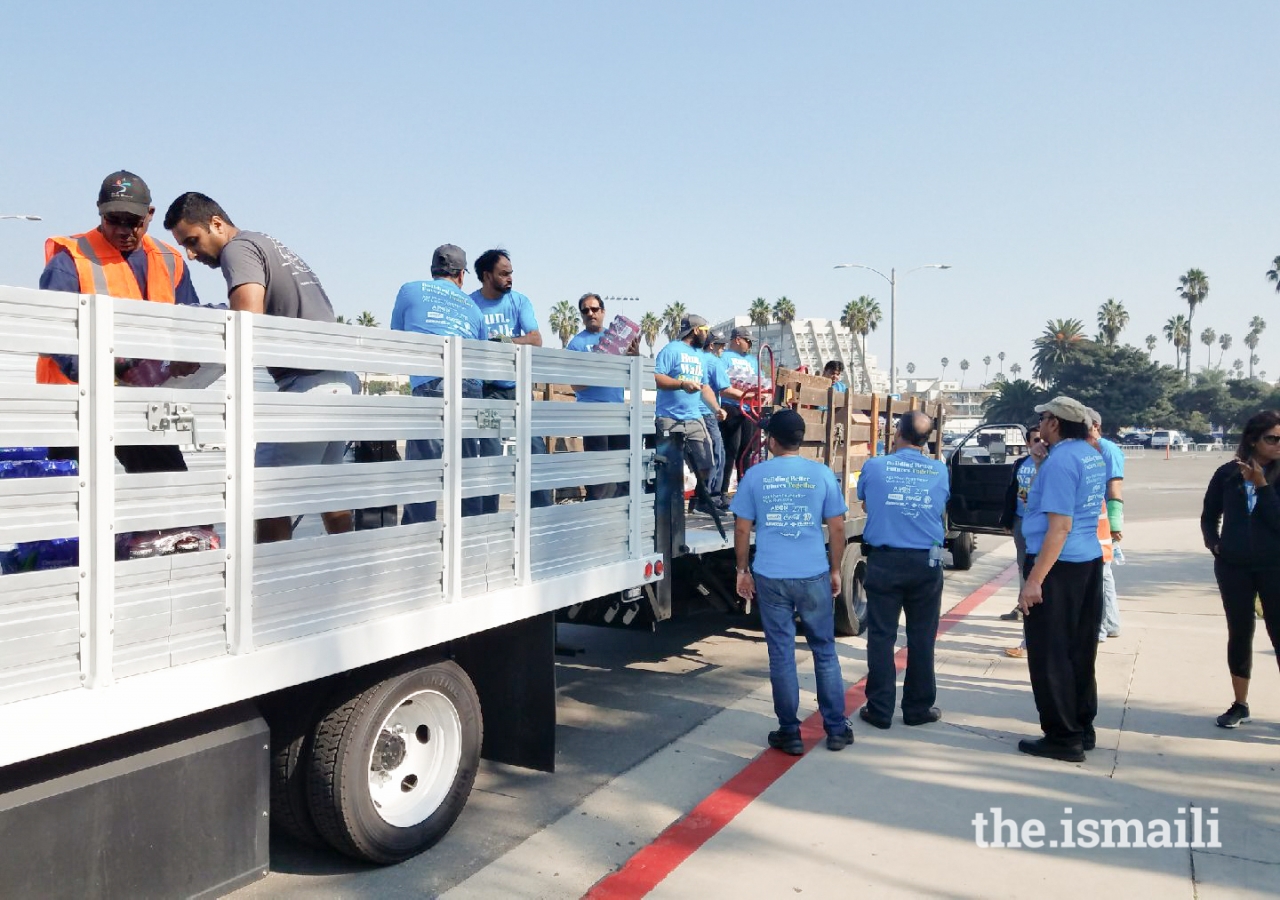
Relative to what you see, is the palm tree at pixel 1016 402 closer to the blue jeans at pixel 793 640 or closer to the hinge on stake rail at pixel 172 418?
the blue jeans at pixel 793 640

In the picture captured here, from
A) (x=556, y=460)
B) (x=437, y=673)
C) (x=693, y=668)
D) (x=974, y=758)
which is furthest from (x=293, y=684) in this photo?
(x=693, y=668)

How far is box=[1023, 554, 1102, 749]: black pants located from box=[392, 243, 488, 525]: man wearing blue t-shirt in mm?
3033

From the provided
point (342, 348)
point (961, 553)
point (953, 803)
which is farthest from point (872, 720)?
point (961, 553)

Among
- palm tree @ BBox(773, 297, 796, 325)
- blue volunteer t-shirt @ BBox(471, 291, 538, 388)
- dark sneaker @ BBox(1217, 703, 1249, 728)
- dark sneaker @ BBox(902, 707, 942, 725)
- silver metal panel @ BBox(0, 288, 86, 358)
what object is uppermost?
palm tree @ BBox(773, 297, 796, 325)

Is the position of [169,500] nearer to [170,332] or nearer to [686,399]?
[170,332]

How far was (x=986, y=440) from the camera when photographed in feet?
41.2

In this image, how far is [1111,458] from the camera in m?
7.44

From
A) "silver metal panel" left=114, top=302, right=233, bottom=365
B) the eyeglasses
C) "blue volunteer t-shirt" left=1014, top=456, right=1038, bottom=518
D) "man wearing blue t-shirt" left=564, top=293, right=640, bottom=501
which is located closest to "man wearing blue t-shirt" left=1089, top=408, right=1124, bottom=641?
"blue volunteer t-shirt" left=1014, top=456, right=1038, bottom=518

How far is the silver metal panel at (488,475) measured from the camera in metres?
3.82

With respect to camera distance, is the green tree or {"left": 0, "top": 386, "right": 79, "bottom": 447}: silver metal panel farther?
the green tree

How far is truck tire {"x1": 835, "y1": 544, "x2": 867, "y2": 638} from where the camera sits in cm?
748

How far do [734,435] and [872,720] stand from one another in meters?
2.66

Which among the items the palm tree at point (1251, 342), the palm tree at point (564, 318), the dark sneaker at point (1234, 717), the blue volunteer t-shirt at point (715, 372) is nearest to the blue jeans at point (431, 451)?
the blue volunteer t-shirt at point (715, 372)

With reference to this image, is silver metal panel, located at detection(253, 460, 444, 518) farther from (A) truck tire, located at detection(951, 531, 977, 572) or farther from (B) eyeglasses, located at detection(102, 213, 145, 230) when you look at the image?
(A) truck tire, located at detection(951, 531, 977, 572)
